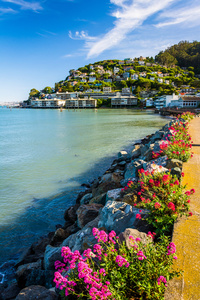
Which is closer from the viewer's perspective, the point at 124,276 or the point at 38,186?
the point at 124,276

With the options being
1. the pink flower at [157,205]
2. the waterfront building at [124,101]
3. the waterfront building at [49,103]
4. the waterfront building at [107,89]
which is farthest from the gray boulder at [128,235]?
the waterfront building at [107,89]

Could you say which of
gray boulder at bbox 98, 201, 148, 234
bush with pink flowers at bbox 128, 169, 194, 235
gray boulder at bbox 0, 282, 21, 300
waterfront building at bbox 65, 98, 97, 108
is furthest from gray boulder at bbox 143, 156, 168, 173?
waterfront building at bbox 65, 98, 97, 108

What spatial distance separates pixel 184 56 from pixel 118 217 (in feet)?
675

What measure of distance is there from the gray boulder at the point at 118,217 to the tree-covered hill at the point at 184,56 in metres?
184

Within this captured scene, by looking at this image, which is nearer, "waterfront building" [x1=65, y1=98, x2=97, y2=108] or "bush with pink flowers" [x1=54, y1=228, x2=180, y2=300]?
"bush with pink flowers" [x1=54, y1=228, x2=180, y2=300]

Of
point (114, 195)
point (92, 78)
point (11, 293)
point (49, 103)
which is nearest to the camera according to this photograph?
point (11, 293)

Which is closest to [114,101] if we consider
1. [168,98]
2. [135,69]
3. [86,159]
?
[168,98]

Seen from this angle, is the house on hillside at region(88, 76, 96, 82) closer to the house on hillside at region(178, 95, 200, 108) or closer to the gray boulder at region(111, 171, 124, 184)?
the house on hillside at region(178, 95, 200, 108)

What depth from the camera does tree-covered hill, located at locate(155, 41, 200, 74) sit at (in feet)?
558

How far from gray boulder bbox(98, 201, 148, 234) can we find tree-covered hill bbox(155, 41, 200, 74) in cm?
18406

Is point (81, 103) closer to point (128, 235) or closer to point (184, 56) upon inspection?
point (184, 56)

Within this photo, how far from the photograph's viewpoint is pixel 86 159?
1677 cm

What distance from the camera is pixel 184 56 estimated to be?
180m

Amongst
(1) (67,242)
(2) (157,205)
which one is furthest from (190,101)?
(2) (157,205)
